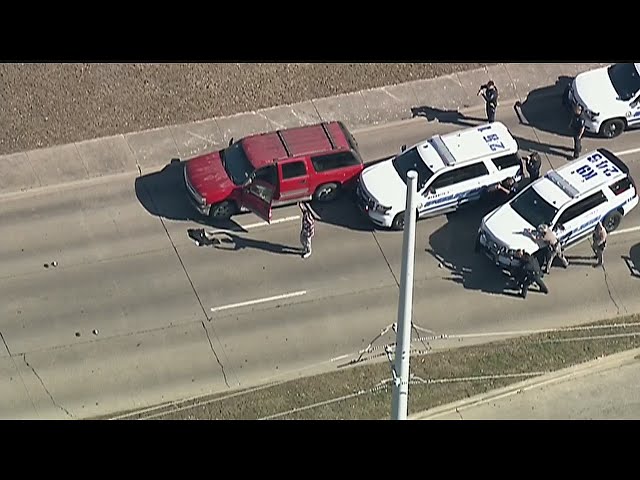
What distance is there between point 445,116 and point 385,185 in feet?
13.6

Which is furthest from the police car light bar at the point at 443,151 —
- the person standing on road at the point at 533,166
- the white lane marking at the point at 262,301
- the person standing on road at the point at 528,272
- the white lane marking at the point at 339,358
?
the white lane marking at the point at 339,358

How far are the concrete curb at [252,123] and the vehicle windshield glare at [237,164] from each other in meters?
1.81

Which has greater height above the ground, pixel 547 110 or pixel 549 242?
pixel 547 110

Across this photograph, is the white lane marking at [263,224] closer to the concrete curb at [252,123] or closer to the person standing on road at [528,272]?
the concrete curb at [252,123]

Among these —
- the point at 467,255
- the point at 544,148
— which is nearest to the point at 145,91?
the point at 467,255

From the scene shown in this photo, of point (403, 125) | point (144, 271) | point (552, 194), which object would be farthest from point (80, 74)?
point (552, 194)

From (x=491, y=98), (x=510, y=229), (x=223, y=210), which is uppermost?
(x=491, y=98)

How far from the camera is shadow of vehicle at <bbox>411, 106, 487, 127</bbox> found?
27.3 meters

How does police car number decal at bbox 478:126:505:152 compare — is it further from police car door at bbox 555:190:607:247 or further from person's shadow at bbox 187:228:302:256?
person's shadow at bbox 187:228:302:256

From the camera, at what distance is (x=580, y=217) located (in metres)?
23.3

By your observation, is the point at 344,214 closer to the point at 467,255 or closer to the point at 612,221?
the point at 467,255

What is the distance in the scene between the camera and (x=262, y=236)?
24625 millimetres

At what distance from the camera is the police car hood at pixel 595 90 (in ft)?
85.3

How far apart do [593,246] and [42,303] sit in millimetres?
11973
